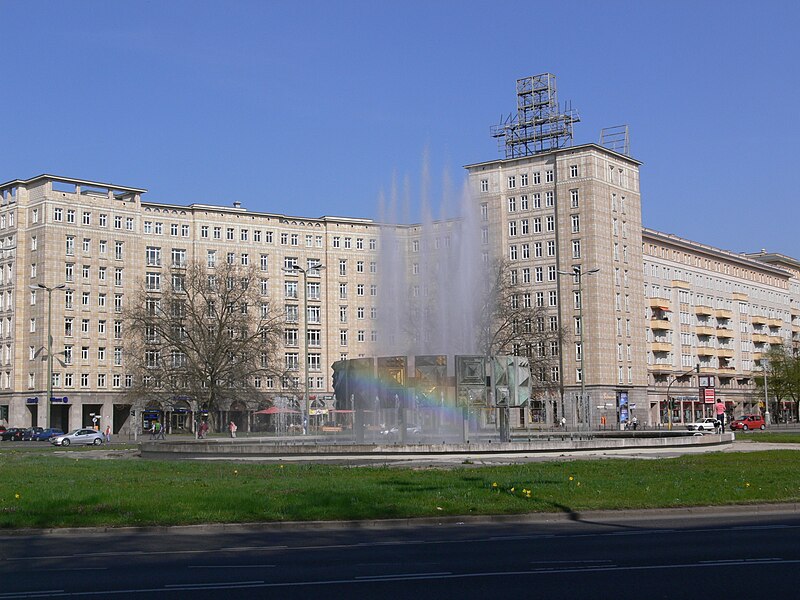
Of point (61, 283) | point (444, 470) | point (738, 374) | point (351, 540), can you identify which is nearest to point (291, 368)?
point (61, 283)

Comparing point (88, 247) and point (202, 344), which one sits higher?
point (88, 247)

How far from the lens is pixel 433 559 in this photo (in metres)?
15.9

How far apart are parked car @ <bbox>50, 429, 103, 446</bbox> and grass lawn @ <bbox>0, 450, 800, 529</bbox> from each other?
4133 cm

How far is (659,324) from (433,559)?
111582mm

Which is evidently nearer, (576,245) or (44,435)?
(44,435)

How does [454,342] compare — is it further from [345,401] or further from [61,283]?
[61,283]

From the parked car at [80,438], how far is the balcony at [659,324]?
70.0m

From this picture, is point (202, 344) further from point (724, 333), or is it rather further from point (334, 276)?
point (724, 333)

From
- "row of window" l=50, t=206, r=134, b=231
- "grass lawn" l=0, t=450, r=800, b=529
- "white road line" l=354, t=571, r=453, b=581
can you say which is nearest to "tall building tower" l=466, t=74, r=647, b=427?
"row of window" l=50, t=206, r=134, b=231

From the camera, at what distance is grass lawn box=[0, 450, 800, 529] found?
21.8 meters

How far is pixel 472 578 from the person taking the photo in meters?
13.7

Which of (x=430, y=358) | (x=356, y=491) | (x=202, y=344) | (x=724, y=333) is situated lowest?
(x=356, y=491)

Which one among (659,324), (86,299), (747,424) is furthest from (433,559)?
(659,324)

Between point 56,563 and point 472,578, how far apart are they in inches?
271
